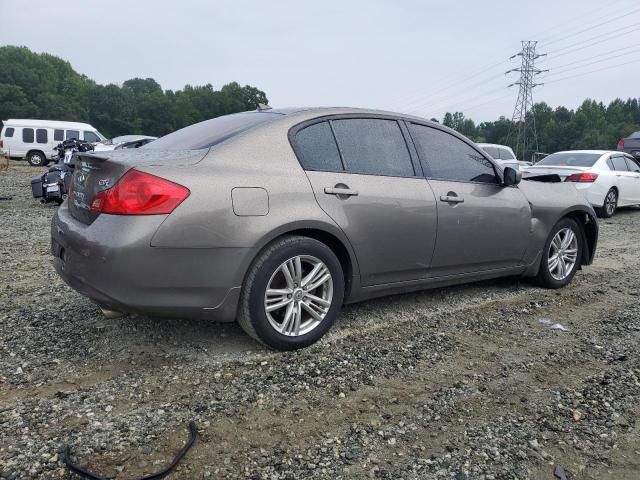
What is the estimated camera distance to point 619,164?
35.9ft

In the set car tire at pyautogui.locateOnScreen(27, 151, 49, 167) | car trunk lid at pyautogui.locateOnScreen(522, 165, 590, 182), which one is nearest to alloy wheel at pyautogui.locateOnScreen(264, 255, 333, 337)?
car trunk lid at pyautogui.locateOnScreen(522, 165, 590, 182)

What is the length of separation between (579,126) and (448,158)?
315ft

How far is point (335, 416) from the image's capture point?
252 centimetres

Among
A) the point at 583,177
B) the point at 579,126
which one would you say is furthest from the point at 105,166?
the point at 579,126

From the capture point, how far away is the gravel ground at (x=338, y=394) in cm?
219

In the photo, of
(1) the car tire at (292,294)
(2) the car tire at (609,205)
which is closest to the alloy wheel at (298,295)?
(1) the car tire at (292,294)

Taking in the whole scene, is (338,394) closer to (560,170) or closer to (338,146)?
(338,146)

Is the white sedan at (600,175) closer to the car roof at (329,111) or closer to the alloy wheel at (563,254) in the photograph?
the alloy wheel at (563,254)

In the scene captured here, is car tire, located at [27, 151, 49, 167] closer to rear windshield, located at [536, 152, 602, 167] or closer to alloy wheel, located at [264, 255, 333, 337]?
rear windshield, located at [536, 152, 602, 167]

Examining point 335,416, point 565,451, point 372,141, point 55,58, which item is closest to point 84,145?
point 372,141

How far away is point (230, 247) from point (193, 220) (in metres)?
0.25

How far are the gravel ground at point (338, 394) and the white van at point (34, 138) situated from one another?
22.3 meters

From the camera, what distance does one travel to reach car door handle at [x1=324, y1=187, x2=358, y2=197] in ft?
10.8

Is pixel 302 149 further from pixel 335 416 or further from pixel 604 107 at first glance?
pixel 604 107
